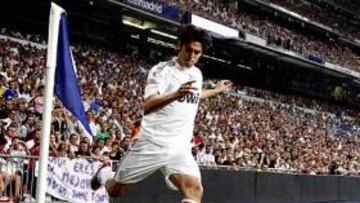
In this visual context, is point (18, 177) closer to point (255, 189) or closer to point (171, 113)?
point (171, 113)

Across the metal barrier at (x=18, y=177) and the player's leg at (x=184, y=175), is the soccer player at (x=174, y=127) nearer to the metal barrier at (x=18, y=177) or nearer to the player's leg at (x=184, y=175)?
the player's leg at (x=184, y=175)

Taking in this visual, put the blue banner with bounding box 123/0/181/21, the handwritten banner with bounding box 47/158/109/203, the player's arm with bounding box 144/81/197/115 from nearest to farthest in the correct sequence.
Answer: the player's arm with bounding box 144/81/197/115, the handwritten banner with bounding box 47/158/109/203, the blue banner with bounding box 123/0/181/21

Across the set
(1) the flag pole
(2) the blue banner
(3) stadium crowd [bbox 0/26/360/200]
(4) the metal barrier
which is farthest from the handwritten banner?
(2) the blue banner

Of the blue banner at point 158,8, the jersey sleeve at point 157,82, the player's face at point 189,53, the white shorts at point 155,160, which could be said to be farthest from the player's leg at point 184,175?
the blue banner at point 158,8

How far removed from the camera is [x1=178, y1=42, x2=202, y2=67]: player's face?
5516mm

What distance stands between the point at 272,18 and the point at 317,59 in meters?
3.94

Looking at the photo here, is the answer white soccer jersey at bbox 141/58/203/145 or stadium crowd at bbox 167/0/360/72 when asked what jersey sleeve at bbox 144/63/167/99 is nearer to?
white soccer jersey at bbox 141/58/203/145

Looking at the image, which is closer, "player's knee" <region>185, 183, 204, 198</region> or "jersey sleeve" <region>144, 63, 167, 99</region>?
"jersey sleeve" <region>144, 63, 167, 99</region>

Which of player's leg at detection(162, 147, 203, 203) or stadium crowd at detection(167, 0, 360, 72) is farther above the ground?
stadium crowd at detection(167, 0, 360, 72)

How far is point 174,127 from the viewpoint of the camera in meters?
5.66

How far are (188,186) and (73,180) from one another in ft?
22.6

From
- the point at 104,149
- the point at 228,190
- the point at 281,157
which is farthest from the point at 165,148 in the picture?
the point at 281,157

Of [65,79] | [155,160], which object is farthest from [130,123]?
[65,79]

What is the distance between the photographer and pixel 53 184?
11.9 meters
